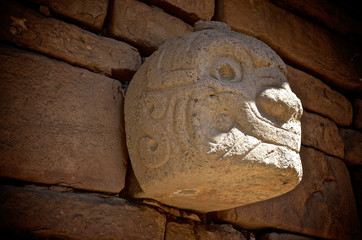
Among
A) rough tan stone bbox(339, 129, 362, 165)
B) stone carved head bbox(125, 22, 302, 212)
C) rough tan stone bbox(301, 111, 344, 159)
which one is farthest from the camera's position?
rough tan stone bbox(339, 129, 362, 165)

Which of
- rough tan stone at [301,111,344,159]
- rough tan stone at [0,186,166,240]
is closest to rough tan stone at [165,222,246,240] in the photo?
rough tan stone at [0,186,166,240]

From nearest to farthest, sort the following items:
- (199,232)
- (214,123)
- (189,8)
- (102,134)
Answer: (214,123), (102,134), (199,232), (189,8)

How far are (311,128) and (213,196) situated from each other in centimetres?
144

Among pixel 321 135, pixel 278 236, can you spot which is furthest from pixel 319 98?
pixel 278 236

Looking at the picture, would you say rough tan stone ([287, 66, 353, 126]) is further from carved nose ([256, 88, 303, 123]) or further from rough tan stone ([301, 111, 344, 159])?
carved nose ([256, 88, 303, 123])

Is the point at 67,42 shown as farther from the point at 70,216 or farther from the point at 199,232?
the point at 199,232

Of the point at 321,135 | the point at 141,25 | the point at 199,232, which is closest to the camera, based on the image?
the point at 199,232

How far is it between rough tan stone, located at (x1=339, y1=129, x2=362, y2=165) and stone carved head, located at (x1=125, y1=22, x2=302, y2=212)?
5.56ft

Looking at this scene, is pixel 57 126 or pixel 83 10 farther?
pixel 83 10

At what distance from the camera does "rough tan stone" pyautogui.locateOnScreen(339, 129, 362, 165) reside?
2.81 metres

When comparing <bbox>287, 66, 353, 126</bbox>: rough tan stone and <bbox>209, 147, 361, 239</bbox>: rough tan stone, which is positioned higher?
<bbox>287, 66, 353, 126</bbox>: rough tan stone

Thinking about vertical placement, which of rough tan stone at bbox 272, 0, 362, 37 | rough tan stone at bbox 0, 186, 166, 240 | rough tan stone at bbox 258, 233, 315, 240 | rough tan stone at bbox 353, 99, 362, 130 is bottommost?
rough tan stone at bbox 0, 186, 166, 240

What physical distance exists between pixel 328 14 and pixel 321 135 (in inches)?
51.8

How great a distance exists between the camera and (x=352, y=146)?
284 centimetres
